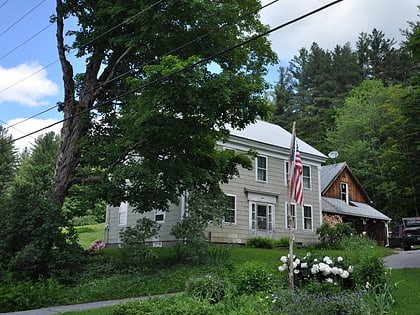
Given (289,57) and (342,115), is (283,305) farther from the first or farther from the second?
(289,57)

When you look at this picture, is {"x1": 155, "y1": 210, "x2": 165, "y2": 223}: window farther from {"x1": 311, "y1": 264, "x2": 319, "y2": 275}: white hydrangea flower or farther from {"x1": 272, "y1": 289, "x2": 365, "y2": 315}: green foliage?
{"x1": 272, "y1": 289, "x2": 365, "y2": 315}: green foliage

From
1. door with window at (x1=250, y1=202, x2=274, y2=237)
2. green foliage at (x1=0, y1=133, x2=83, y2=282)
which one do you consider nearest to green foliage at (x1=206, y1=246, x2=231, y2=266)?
green foliage at (x1=0, y1=133, x2=83, y2=282)

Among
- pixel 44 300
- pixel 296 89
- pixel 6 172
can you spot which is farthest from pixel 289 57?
pixel 44 300

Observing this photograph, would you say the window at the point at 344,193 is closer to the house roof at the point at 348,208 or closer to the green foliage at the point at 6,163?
the house roof at the point at 348,208

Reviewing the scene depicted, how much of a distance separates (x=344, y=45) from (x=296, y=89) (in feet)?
28.6

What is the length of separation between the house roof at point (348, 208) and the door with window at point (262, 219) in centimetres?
554

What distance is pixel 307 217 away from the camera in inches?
1041

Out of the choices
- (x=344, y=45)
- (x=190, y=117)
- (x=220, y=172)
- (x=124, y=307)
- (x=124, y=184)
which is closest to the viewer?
(x=124, y=307)

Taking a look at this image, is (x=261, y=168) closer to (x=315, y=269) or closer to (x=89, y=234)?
(x=89, y=234)

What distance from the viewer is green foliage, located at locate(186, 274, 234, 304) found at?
7809 mm

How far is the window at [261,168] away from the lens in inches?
957

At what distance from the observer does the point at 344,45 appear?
58.1 meters

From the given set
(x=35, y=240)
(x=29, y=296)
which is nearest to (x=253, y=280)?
(x=29, y=296)

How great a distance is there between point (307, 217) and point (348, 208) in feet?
18.7
